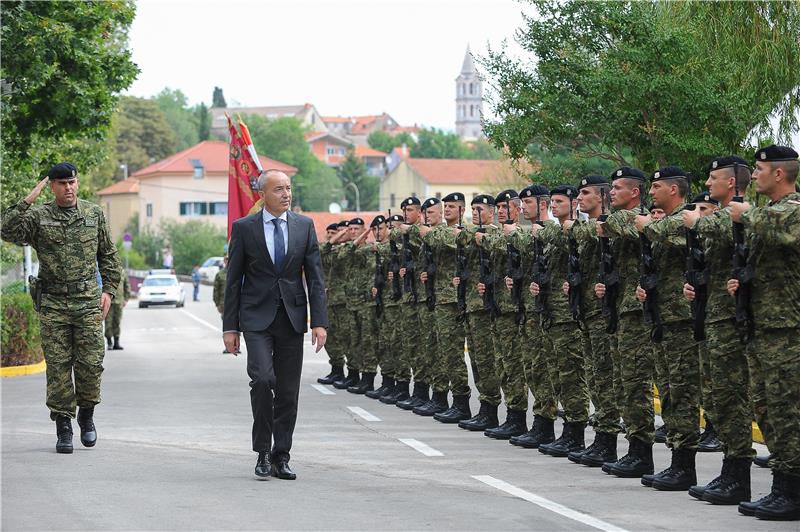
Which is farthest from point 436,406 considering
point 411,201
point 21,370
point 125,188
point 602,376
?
point 125,188

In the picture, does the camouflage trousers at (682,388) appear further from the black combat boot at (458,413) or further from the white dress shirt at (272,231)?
the black combat boot at (458,413)

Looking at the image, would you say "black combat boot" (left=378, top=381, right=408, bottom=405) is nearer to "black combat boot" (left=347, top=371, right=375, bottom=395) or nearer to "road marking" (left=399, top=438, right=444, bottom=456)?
"black combat boot" (left=347, top=371, right=375, bottom=395)

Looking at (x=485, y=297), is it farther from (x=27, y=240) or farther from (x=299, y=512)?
(x=299, y=512)

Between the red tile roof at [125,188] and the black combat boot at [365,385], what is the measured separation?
Result: 11321cm

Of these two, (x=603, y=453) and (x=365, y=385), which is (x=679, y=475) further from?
(x=365, y=385)

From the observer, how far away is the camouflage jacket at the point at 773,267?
809cm

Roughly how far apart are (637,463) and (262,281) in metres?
3.13

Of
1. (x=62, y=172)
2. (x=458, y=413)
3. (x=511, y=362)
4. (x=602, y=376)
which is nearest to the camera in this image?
(x=602, y=376)

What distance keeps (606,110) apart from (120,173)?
129883mm

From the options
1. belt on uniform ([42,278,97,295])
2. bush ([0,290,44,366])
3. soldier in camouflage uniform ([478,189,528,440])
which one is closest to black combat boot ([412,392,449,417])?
soldier in camouflage uniform ([478,189,528,440])

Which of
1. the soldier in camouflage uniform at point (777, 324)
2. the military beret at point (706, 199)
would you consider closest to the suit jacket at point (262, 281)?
the military beret at point (706, 199)

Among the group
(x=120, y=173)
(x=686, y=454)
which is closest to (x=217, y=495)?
(x=686, y=454)

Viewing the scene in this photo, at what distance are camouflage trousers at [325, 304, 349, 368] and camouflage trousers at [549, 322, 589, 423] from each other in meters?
7.37

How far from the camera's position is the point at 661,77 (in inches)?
682
